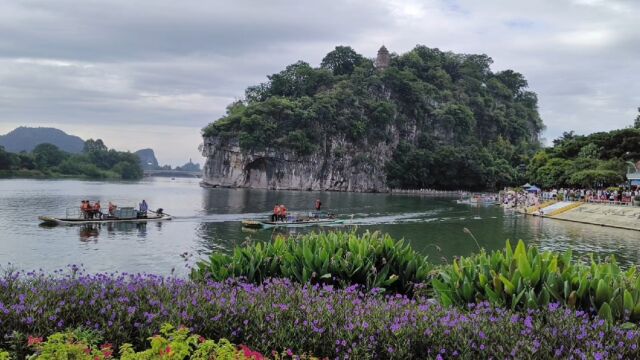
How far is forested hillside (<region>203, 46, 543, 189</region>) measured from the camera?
454 ft

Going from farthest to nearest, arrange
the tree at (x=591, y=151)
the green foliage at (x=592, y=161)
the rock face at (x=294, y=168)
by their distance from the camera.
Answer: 1. the rock face at (x=294, y=168)
2. the tree at (x=591, y=151)
3. the green foliage at (x=592, y=161)

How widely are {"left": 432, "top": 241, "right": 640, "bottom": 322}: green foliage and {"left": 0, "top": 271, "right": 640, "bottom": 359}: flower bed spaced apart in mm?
600

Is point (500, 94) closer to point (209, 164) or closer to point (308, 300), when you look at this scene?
point (209, 164)

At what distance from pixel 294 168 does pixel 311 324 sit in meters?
136

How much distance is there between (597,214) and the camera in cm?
5319

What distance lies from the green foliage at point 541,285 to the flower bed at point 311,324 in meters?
0.60

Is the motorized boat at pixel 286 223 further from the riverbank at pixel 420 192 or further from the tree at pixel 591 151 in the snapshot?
the riverbank at pixel 420 192

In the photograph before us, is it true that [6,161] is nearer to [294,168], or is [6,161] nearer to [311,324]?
[294,168]

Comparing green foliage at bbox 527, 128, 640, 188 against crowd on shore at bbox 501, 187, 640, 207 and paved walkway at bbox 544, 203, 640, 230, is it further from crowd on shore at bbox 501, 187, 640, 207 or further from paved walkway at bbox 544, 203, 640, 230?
paved walkway at bbox 544, 203, 640, 230

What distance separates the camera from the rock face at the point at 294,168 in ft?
463

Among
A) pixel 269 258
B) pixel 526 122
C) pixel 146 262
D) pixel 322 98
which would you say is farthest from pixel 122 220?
pixel 526 122

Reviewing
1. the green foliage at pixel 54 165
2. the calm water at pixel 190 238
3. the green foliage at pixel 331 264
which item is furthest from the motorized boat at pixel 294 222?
the green foliage at pixel 54 165

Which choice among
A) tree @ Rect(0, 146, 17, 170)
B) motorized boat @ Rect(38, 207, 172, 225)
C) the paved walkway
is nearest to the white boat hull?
motorized boat @ Rect(38, 207, 172, 225)

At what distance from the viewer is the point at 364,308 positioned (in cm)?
715
